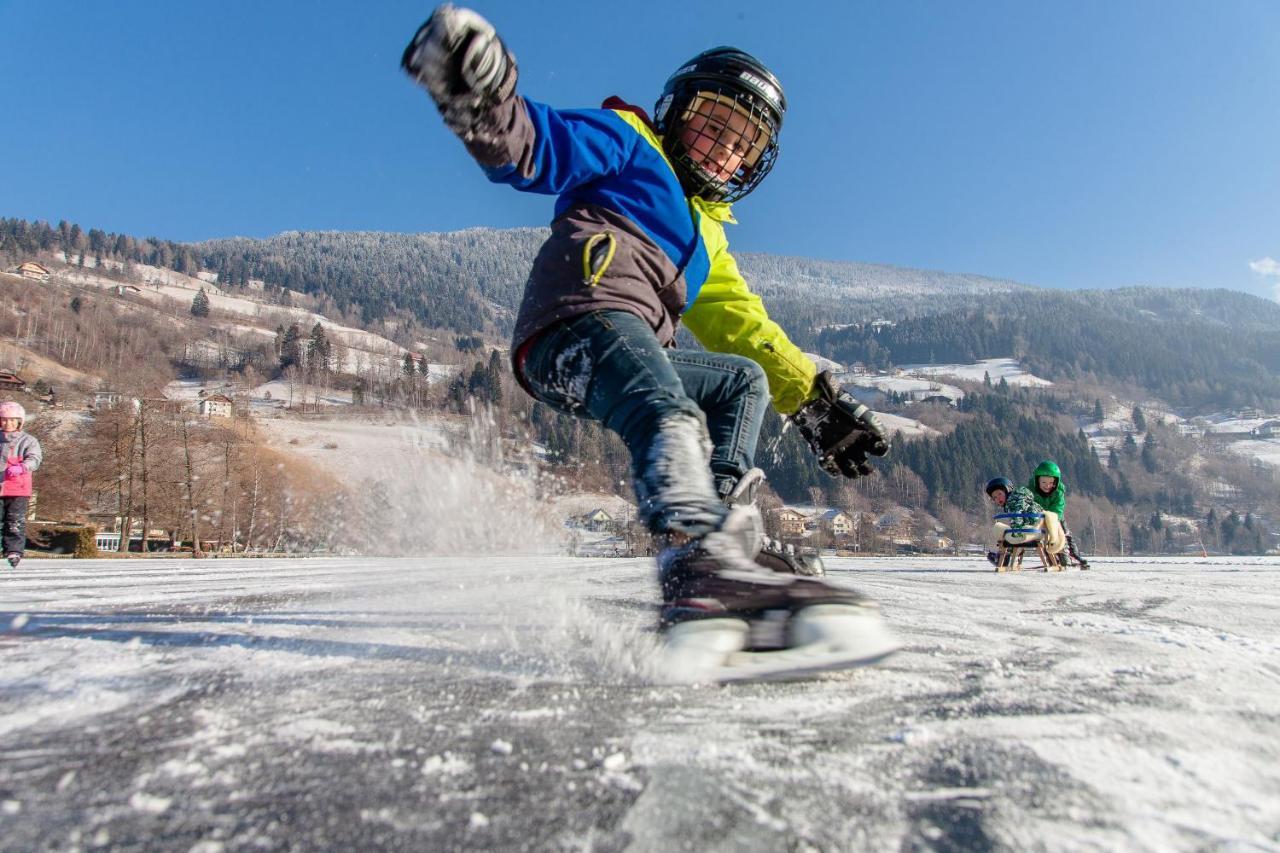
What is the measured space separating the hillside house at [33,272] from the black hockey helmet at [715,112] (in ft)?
390

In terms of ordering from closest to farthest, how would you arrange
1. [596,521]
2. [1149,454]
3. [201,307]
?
[596,521]
[1149,454]
[201,307]

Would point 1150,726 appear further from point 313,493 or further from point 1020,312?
point 1020,312

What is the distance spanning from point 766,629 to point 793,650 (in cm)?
5

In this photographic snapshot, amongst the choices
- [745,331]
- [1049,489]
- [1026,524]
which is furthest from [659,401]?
[1049,489]

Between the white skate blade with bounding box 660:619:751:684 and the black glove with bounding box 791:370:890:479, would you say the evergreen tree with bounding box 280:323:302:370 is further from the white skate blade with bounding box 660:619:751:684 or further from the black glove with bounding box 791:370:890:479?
the white skate blade with bounding box 660:619:751:684

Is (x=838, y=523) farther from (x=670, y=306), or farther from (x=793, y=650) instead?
(x=793, y=650)

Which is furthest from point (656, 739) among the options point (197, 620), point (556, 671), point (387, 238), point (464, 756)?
point (387, 238)

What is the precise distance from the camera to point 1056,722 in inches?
30.2

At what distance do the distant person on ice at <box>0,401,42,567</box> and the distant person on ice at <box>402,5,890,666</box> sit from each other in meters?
5.35

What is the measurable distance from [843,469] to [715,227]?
90 cm

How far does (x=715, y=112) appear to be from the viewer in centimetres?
195

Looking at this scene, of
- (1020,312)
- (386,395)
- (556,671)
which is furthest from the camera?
(1020,312)

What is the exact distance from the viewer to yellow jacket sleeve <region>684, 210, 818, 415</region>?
2.22m

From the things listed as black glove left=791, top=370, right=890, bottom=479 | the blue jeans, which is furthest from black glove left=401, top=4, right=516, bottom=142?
black glove left=791, top=370, right=890, bottom=479
